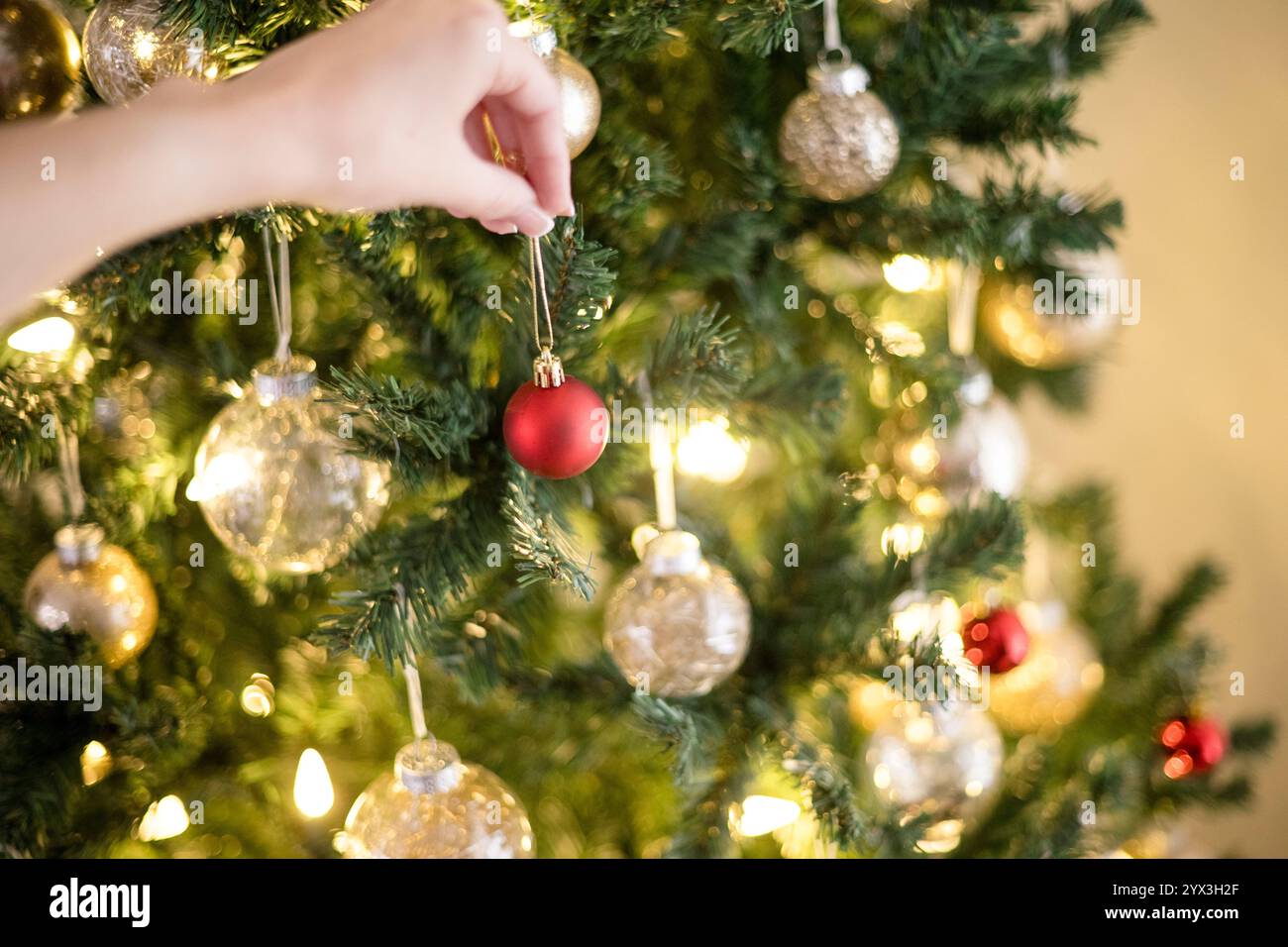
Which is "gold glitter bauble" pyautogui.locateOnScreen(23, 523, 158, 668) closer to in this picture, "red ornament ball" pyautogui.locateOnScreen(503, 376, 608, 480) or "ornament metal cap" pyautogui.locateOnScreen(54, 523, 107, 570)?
"ornament metal cap" pyautogui.locateOnScreen(54, 523, 107, 570)

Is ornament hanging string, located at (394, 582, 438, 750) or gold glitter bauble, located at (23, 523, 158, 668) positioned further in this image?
gold glitter bauble, located at (23, 523, 158, 668)

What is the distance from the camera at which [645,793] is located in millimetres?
778

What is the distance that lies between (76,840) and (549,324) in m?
0.46

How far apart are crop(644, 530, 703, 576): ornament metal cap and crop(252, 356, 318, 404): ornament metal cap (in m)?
0.22

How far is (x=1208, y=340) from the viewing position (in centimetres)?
130

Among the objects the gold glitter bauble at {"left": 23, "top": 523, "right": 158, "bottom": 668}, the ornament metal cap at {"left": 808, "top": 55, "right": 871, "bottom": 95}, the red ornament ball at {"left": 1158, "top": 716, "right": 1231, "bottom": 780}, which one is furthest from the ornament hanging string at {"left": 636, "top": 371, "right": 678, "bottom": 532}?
the red ornament ball at {"left": 1158, "top": 716, "right": 1231, "bottom": 780}

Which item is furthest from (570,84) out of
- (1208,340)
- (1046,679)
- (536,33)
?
(1208,340)

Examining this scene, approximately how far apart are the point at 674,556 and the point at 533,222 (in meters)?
0.23

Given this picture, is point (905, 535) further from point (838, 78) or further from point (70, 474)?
point (70, 474)

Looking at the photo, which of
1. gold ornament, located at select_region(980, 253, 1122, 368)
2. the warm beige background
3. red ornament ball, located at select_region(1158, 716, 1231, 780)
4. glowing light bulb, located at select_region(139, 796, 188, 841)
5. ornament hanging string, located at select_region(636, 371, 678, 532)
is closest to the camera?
ornament hanging string, located at select_region(636, 371, 678, 532)

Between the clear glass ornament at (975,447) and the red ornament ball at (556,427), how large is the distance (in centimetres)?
37

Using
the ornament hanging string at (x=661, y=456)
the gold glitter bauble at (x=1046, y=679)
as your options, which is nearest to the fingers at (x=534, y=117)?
the ornament hanging string at (x=661, y=456)

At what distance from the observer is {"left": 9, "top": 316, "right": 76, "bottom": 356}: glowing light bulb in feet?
1.91

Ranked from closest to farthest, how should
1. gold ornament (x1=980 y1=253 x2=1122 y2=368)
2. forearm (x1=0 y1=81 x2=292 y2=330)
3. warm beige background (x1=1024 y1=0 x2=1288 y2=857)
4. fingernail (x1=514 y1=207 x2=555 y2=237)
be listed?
forearm (x1=0 y1=81 x2=292 y2=330) < fingernail (x1=514 y1=207 x2=555 y2=237) < gold ornament (x1=980 y1=253 x2=1122 y2=368) < warm beige background (x1=1024 y1=0 x2=1288 y2=857)
